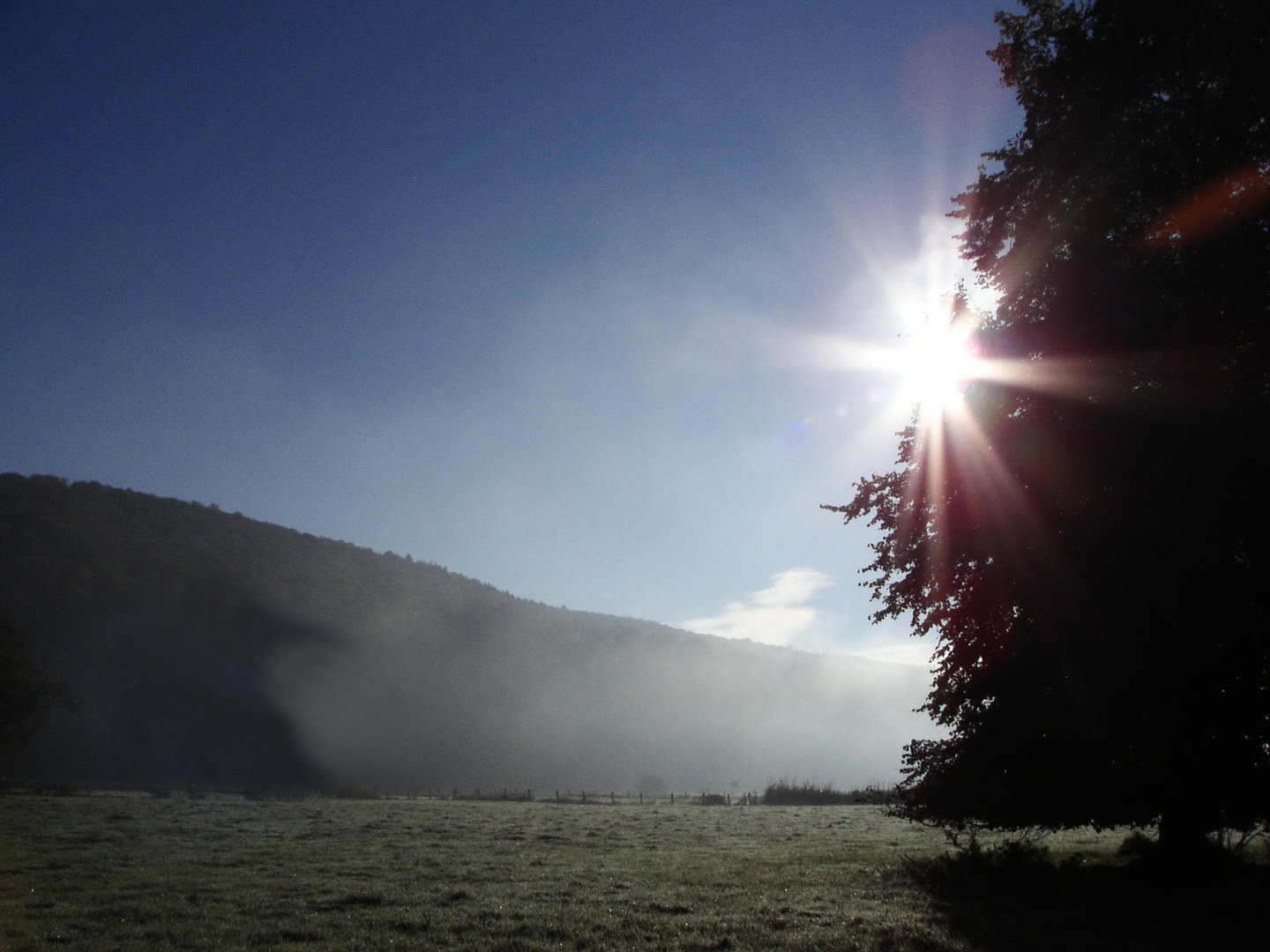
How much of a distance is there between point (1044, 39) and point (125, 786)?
6360 cm

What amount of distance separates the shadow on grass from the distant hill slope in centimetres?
6378

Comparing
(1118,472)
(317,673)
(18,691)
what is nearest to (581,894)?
(1118,472)

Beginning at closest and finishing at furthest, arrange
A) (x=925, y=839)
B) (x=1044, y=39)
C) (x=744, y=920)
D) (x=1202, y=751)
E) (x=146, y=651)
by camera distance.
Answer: (x=744, y=920) < (x=1202, y=751) < (x=1044, y=39) < (x=925, y=839) < (x=146, y=651)

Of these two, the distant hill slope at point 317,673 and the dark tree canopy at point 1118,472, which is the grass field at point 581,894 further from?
the distant hill slope at point 317,673

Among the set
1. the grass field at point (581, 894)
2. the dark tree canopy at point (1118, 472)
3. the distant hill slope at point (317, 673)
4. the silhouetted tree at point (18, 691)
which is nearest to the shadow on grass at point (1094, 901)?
the grass field at point (581, 894)

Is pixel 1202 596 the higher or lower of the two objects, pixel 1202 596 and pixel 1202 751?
the higher

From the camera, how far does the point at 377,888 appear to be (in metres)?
13.5

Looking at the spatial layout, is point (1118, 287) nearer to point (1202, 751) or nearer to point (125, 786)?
point (1202, 751)

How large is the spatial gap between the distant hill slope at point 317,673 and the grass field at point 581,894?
47.9 metres

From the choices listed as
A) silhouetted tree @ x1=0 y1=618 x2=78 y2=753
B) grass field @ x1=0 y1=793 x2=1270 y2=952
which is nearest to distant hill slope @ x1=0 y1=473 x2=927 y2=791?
silhouetted tree @ x1=0 y1=618 x2=78 y2=753

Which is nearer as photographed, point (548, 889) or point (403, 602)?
point (548, 889)

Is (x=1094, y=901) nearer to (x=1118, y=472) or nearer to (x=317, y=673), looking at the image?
(x=1118, y=472)

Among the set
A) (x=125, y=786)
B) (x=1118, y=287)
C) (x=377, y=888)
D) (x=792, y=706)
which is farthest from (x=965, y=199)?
(x=792, y=706)

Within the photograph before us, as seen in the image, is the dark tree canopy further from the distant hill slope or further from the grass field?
the distant hill slope
